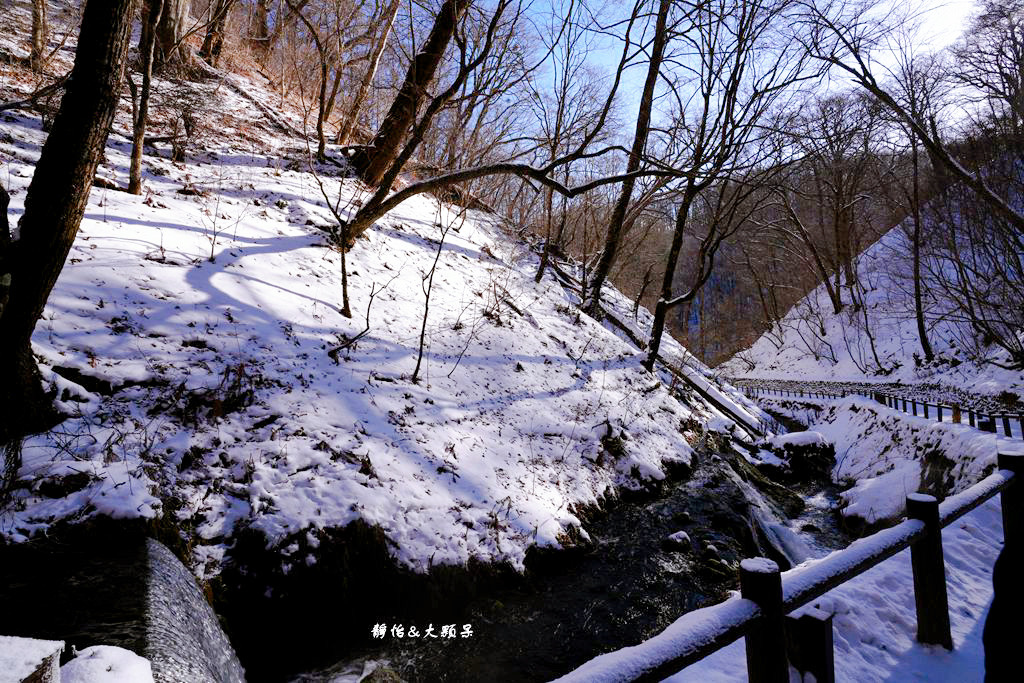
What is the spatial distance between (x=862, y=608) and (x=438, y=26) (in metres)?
10.9

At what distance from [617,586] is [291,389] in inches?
178

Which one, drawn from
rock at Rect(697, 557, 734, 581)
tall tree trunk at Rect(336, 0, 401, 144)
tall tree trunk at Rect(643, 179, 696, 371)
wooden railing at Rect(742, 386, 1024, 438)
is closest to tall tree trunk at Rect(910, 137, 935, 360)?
wooden railing at Rect(742, 386, 1024, 438)

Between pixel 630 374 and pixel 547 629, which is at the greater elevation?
pixel 630 374

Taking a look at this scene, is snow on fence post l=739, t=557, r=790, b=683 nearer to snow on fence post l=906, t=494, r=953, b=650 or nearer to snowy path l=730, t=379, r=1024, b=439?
snow on fence post l=906, t=494, r=953, b=650

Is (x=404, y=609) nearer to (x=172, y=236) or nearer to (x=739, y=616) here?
(x=739, y=616)

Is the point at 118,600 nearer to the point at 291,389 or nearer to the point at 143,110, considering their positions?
the point at 291,389

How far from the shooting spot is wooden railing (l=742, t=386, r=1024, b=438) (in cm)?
876

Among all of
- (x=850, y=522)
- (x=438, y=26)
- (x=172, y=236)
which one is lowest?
(x=850, y=522)

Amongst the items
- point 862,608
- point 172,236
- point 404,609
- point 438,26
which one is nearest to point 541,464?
point 404,609

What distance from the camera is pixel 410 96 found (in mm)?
10109

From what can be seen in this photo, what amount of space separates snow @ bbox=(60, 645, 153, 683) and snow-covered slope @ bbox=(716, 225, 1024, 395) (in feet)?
66.6

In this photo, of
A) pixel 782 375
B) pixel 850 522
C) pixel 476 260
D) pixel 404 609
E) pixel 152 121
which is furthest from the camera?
pixel 782 375

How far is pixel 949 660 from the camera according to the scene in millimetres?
3268

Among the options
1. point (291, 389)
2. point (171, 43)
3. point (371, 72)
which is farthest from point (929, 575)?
point (171, 43)
